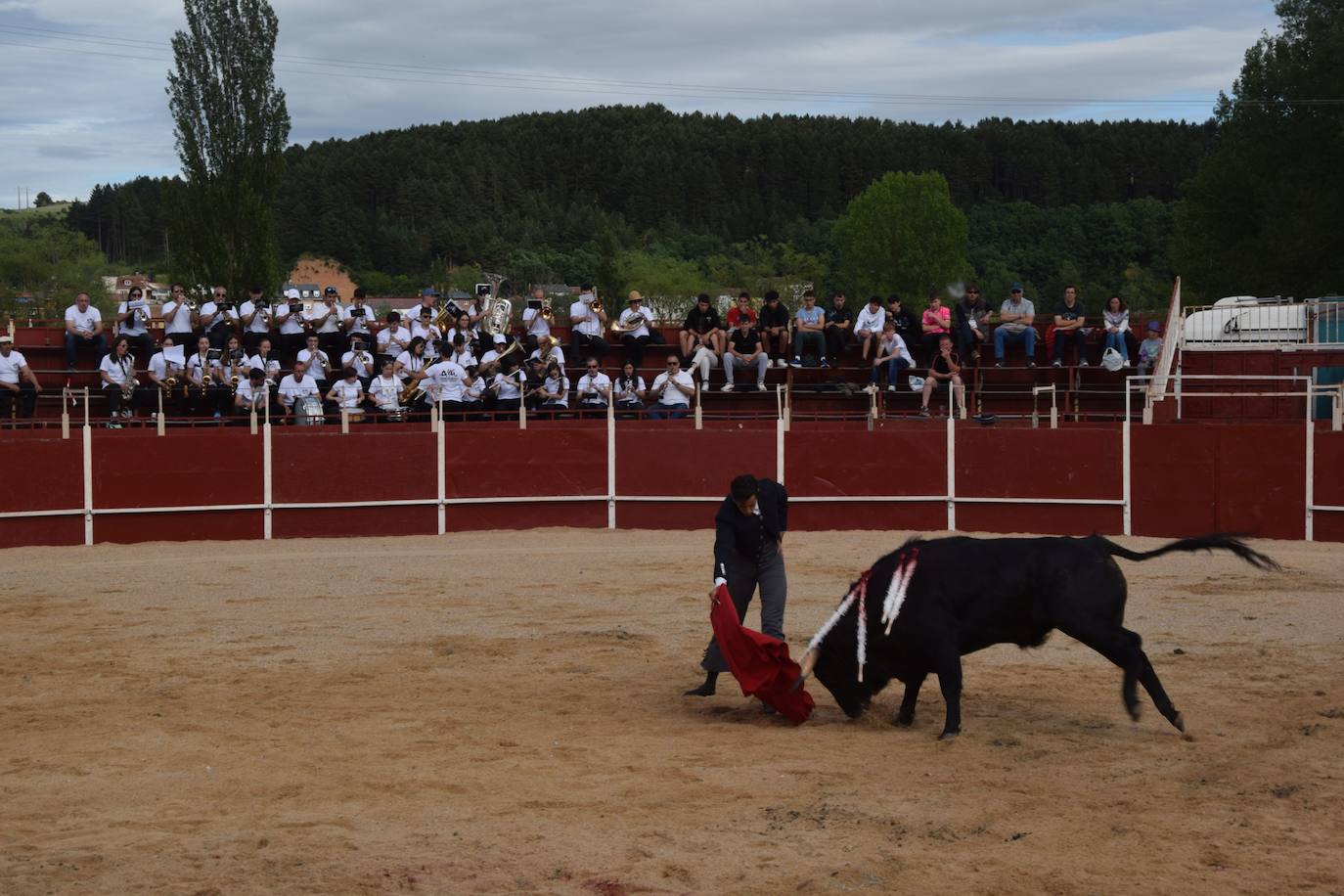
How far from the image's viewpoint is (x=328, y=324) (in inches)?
835

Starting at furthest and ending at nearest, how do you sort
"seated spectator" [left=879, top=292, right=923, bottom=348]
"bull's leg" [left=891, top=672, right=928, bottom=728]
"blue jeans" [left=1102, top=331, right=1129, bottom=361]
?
"seated spectator" [left=879, top=292, right=923, bottom=348]
"blue jeans" [left=1102, top=331, right=1129, bottom=361]
"bull's leg" [left=891, top=672, right=928, bottom=728]

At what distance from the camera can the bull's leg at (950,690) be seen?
8.32 meters

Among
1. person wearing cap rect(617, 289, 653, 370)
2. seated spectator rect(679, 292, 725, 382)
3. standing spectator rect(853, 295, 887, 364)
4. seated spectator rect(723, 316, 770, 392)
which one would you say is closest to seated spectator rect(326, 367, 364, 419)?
person wearing cap rect(617, 289, 653, 370)

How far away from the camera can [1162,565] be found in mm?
15688

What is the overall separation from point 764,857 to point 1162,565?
10.6 metres

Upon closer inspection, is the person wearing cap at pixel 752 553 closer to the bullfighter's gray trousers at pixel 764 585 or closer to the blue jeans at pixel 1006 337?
the bullfighter's gray trousers at pixel 764 585

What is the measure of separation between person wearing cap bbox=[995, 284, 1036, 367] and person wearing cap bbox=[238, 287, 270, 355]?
10.6m

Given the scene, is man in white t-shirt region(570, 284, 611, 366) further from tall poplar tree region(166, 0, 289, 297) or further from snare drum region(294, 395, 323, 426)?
tall poplar tree region(166, 0, 289, 297)

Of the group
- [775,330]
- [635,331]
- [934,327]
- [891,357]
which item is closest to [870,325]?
[891,357]

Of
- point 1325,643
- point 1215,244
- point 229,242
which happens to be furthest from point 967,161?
point 1325,643

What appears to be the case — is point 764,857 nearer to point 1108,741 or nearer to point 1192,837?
point 1192,837

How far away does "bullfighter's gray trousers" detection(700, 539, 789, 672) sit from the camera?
9359 millimetres

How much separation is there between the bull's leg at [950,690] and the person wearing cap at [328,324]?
14447 millimetres

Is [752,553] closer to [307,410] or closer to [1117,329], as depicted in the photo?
[307,410]
